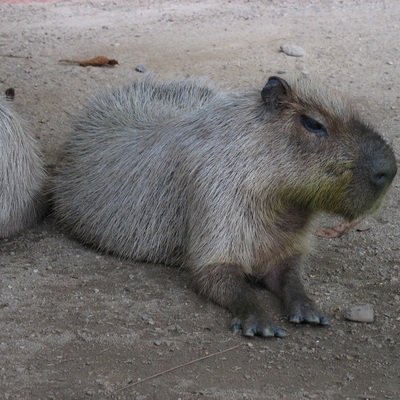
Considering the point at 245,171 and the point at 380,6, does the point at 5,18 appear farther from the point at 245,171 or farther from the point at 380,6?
the point at 245,171

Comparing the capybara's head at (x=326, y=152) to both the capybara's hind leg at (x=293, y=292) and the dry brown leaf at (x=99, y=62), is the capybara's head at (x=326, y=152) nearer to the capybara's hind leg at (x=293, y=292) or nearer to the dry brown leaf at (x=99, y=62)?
the capybara's hind leg at (x=293, y=292)

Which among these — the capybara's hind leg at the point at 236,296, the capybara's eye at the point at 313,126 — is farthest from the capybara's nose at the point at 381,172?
the capybara's hind leg at the point at 236,296

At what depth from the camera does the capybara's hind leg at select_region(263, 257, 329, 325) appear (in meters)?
3.70

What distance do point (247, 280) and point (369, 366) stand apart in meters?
0.94

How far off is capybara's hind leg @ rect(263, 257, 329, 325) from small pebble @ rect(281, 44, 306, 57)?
10.8 feet

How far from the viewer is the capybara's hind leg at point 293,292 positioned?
3697 millimetres

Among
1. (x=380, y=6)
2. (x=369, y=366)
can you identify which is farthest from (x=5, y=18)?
(x=369, y=366)

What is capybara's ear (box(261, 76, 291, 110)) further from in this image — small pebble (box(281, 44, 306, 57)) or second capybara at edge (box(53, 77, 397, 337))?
small pebble (box(281, 44, 306, 57))

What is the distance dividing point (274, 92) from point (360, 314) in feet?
3.47

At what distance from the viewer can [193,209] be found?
413cm

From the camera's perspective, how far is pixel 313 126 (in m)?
3.93

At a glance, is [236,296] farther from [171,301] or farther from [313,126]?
[313,126]

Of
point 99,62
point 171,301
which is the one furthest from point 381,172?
point 99,62

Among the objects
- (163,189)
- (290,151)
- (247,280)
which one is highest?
(290,151)
